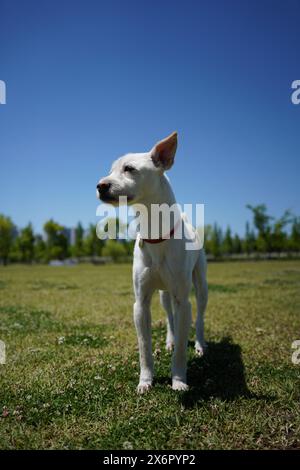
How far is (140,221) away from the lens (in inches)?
177

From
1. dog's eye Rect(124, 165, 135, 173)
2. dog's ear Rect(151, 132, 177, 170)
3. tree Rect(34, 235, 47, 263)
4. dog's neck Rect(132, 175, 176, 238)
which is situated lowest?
tree Rect(34, 235, 47, 263)

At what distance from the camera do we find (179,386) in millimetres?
4418

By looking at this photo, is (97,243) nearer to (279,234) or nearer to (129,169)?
(279,234)

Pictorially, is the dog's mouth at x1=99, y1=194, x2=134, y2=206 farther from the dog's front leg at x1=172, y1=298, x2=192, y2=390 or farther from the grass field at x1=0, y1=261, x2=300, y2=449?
the grass field at x1=0, y1=261, x2=300, y2=449

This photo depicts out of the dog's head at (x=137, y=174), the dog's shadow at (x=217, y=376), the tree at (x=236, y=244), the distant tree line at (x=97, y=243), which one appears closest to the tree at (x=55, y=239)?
the distant tree line at (x=97, y=243)

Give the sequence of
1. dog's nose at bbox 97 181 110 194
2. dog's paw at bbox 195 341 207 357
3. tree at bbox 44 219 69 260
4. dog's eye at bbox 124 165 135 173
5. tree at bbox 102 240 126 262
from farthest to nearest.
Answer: tree at bbox 44 219 69 260 → tree at bbox 102 240 126 262 → dog's paw at bbox 195 341 207 357 → dog's eye at bbox 124 165 135 173 → dog's nose at bbox 97 181 110 194

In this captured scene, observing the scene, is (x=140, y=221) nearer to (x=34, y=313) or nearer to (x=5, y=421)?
(x=5, y=421)

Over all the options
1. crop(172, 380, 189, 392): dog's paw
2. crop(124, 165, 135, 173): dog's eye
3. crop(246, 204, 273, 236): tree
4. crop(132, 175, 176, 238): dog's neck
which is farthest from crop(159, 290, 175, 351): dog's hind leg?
crop(246, 204, 273, 236): tree

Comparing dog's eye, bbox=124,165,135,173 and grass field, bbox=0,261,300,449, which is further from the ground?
dog's eye, bbox=124,165,135,173

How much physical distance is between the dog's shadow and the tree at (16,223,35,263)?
78811 millimetres

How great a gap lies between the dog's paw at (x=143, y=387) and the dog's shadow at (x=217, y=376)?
0.46 metres

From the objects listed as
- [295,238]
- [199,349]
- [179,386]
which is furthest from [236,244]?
[179,386]

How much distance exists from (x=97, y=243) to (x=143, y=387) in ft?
292

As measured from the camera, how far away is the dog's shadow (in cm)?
428
